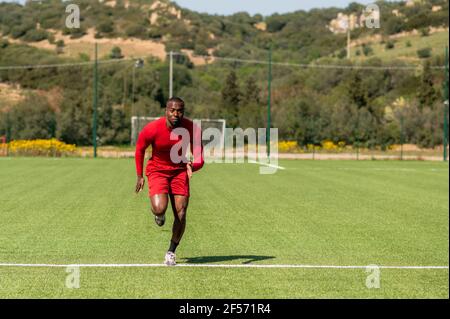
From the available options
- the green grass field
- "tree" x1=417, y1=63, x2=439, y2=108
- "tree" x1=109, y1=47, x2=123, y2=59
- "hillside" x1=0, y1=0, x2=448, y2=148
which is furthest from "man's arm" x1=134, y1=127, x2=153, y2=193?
"tree" x1=109, y1=47, x2=123, y2=59

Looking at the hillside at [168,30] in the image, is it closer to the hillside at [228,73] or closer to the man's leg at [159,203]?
Result: the hillside at [228,73]

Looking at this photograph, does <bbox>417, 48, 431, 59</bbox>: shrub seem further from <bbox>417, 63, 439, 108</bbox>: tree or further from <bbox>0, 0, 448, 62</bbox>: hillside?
<bbox>417, 63, 439, 108</bbox>: tree

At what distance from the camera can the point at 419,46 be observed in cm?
11612

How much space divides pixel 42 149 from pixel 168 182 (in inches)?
1517

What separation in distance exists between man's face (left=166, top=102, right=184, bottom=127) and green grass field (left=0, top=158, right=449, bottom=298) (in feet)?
5.43

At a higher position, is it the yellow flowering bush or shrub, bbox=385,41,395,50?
shrub, bbox=385,41,395,50

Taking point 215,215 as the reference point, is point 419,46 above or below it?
above

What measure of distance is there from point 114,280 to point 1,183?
15873mm

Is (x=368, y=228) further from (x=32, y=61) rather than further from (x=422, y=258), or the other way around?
(x=32, y=61)

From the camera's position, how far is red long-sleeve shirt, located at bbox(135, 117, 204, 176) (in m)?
9.55

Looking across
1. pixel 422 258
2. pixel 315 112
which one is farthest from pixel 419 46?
pixel 422 258

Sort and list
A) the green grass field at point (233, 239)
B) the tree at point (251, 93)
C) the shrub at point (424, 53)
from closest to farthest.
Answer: the green grass field at point (233, 239), the tree at point (251, 93), the shrub at point (424, 53)

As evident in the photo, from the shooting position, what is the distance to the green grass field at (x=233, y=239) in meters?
8.35

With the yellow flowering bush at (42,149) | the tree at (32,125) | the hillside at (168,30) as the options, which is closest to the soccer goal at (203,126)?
the tree at (32,125)
